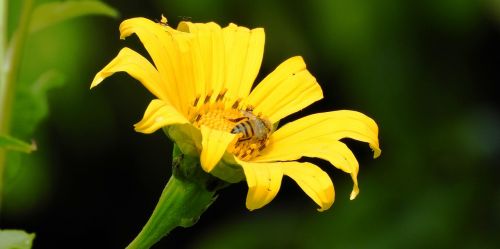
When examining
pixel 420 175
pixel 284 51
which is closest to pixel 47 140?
pixel 284 51

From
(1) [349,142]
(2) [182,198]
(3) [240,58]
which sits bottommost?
(1) [349,142]

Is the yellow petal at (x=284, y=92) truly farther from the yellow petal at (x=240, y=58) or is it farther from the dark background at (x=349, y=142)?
the dark background at (x=349, y=142)

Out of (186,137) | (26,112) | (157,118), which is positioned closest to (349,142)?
(26,112)

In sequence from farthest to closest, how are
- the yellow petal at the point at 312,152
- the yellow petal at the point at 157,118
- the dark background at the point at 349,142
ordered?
1. the dark background at the point at 349,142
2. the yellow petal at the point at 312,152
3. the yellow petal at the point at 157,118

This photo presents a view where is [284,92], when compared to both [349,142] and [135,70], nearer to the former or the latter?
[135,70]

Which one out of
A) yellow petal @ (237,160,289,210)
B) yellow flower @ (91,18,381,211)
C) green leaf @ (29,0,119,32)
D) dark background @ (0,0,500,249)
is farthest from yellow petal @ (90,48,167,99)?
dark background @ (0,0,500,249)

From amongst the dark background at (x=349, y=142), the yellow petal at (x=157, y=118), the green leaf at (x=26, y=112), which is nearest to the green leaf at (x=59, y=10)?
the green leaf at (x=26, y=112)
